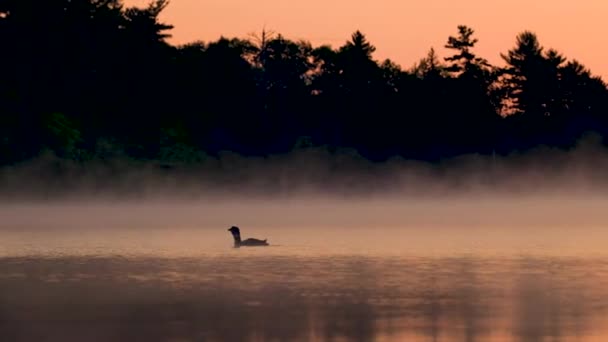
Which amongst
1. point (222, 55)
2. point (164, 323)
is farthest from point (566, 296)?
point (222, 55)

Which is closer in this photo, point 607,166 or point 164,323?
point 164,323

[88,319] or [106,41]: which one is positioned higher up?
[106,41]

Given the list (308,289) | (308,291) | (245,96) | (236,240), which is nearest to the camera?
(308,291)

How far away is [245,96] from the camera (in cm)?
10650

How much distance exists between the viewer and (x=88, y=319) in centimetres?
2505

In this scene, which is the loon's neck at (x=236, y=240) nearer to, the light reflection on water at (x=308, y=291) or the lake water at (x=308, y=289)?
the light reflection on water at (x=308, y=291)

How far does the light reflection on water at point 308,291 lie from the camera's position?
914 inches

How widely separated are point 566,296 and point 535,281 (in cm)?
363

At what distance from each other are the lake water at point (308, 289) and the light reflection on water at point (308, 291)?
0.12 feet

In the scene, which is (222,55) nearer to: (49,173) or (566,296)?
(49,173)

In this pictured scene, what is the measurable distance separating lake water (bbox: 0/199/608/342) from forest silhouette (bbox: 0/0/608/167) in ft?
140

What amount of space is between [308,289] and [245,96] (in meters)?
77.1

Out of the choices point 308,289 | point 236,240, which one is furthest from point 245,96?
point 308,289

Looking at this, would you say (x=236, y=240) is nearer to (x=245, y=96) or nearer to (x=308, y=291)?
(x=308, y=291)
